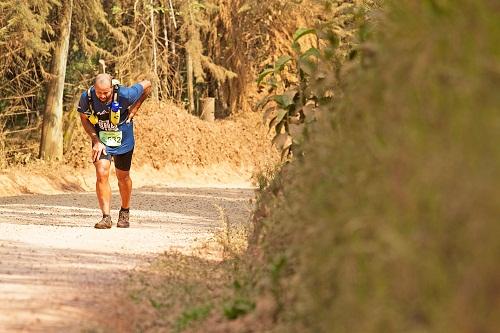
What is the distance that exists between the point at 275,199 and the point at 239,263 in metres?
0.60

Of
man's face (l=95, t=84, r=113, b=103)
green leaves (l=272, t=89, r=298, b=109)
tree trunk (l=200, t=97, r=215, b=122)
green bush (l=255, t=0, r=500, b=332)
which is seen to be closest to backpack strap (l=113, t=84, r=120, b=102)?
man's face (l=95, t=84, r=113, b=103)

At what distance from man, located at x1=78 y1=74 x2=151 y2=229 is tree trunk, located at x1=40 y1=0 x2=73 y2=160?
12.6 meters

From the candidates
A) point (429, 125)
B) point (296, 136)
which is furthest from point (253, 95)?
point (429, 125)

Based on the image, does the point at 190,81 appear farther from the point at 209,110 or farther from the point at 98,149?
the point at 98,149

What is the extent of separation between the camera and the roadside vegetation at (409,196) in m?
4.66

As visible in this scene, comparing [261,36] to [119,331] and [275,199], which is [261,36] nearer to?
[275,199]

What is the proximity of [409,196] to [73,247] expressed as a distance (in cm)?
700

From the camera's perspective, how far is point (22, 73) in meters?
27.2

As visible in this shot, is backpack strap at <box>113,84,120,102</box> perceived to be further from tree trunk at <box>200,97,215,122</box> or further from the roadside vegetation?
tree trunk at <box>200,97,215,122</box>

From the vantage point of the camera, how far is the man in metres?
14.1

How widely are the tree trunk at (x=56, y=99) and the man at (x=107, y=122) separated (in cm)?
1263

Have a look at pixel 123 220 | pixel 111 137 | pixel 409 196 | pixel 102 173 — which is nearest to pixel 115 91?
pixel 111 137

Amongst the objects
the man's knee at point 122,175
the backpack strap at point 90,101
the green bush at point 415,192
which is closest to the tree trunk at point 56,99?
the man's knee at point 122,175

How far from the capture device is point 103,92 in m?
13.8
